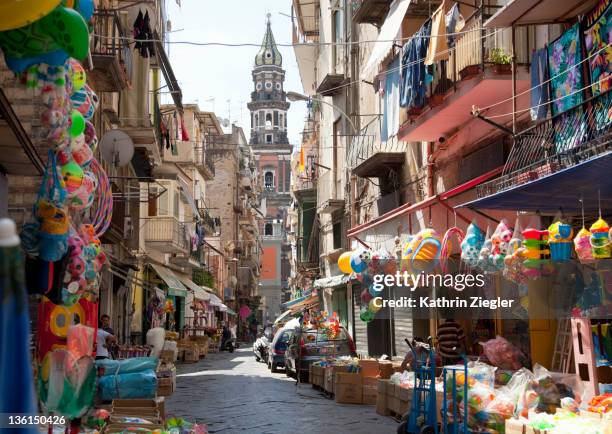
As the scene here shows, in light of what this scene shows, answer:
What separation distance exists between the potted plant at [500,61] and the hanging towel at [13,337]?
14191mm

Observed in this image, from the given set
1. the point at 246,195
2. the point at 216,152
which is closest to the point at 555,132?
the point at 216,152

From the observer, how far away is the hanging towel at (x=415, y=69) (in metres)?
17.8

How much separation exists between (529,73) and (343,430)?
22.6ft

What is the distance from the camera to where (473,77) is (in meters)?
16.2

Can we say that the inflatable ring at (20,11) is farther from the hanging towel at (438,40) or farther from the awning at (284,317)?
the awning at (284,317)

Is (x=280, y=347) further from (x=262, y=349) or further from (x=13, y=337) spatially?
(x=13, y=337)

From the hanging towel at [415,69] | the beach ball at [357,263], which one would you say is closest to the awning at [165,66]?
the hanging towel at [415,69]

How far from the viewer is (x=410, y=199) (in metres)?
24.1

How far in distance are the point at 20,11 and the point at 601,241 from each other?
6.91 meters

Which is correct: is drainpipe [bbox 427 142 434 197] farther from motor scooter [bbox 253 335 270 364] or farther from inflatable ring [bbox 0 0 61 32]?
inflatable ring [bbox 0 0 61 32]

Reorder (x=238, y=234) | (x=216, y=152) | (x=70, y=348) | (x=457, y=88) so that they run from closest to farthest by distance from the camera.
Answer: (x=70, y=348), (x=457, y=88), (x=216, y=152), (x=238, y=234)

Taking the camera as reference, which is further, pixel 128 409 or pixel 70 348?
pixel 128 409

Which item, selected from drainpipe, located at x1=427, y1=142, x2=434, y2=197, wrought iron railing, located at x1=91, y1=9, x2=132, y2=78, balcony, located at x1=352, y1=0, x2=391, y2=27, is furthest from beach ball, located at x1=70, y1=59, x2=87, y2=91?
balcony, located at x1=352, y1=0, x2=391, y2=27

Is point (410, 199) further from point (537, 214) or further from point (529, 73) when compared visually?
point (537, 214)
